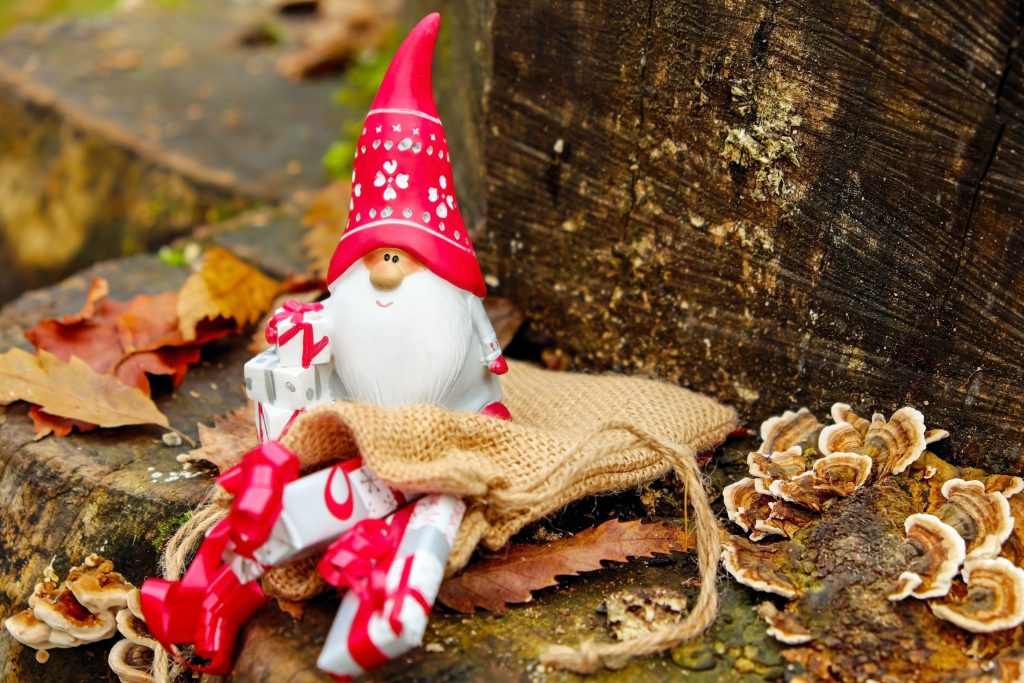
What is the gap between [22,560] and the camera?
7.88 feet

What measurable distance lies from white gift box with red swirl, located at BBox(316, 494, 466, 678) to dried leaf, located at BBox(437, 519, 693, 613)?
0.18 m

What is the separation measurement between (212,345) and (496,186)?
98cm

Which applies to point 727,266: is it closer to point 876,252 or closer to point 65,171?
point 876,252

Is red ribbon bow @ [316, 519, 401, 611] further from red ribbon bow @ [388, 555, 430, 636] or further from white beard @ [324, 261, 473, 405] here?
white beard @ [324, 261, 473, 405]

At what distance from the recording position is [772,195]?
93.0 inches

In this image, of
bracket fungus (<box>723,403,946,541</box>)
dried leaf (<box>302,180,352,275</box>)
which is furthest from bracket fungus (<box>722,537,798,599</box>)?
dried leaf (<box>302,180,352,275</box>)

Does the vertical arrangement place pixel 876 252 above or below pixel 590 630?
above

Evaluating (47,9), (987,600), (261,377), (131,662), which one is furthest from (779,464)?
(47,9)

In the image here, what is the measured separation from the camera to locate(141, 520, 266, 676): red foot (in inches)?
72.6

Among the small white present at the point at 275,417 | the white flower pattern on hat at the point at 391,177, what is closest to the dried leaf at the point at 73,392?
the small white present at the point at 275,417

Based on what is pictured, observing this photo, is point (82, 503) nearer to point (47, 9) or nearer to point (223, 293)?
point (223, 293)

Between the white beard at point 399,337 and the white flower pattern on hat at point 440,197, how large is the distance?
0.13m

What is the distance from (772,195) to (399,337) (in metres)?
0.97

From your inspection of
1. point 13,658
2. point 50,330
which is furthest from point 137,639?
point 50,330
